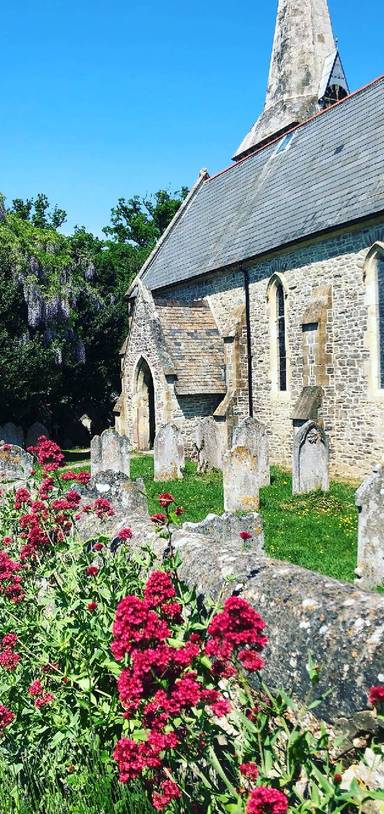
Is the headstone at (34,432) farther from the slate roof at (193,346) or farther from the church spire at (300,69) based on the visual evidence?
the church spire at (300,69)

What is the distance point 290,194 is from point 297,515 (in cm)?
1076

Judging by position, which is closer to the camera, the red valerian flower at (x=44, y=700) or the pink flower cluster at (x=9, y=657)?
the red valerian flower at (x=44, y=700)

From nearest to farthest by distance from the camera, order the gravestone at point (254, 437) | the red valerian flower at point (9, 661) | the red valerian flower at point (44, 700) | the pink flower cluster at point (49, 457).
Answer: the red valerian flower at point (44, 700)
the red valerian flower at point (9, 661)
the pink flower cluster at point (49, 457)
the gravestone at point (254, 437)

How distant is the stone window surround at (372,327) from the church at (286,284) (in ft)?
0.08

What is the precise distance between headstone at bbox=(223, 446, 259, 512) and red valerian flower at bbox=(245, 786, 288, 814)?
31.3ft

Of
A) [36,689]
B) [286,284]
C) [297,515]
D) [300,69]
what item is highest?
[300,69]

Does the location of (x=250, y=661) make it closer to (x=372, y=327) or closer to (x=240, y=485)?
(x=240, y=485)

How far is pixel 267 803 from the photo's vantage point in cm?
200

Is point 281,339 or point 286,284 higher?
point 286,284

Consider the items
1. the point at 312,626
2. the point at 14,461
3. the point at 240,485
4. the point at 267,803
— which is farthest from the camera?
the point at 240,485

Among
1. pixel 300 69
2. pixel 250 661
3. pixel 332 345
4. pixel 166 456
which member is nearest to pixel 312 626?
pixel 250 661

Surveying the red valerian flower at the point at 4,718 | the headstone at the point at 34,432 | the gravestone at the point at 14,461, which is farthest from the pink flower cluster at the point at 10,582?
the headstone at the point at 34,432

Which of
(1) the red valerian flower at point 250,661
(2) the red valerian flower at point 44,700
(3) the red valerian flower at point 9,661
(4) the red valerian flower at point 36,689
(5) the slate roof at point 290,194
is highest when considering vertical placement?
(5) the slate roof at point 290,194

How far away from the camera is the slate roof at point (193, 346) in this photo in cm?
1892
